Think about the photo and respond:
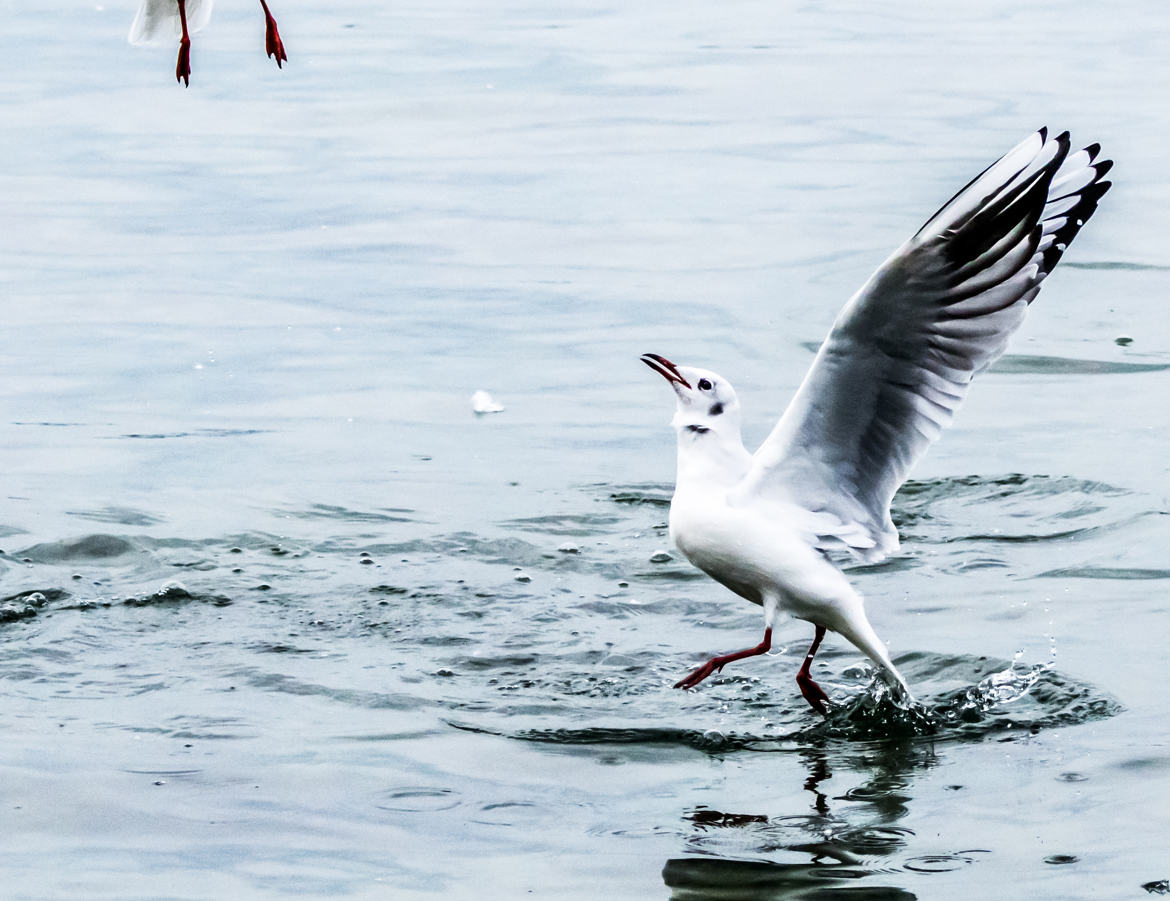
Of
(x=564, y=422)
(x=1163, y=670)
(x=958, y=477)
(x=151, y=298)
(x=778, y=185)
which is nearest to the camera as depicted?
(x=1163, y=670)

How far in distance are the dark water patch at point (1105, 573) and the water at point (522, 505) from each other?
0.03 metres

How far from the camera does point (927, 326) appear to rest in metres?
5.86

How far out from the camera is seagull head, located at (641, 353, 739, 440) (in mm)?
6109

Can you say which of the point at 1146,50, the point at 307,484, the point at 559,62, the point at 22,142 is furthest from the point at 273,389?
the point at 1146,50

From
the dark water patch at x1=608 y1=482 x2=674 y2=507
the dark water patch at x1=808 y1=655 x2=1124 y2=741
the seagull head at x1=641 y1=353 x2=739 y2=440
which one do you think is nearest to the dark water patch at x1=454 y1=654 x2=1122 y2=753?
the dark water patch at x1=808 y1=655 x2=1124 y2=741

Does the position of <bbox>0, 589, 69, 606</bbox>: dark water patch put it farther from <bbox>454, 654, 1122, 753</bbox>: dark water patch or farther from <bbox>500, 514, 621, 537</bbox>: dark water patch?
<bbox>500, 514, 621, 537</bbox>: dark water patch

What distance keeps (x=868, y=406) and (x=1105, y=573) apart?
1.59m

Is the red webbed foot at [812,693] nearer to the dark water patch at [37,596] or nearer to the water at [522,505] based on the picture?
the water at [522,505]

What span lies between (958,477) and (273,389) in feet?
9.81

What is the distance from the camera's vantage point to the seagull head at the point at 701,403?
611 cm

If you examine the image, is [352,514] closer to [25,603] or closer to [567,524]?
[567,524]

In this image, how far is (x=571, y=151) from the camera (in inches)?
541

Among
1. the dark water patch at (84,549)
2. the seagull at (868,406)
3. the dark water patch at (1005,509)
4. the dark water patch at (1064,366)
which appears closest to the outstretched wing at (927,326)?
the seagull at (868,406)

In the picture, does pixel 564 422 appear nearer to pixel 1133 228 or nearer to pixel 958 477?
pixel 958 477
